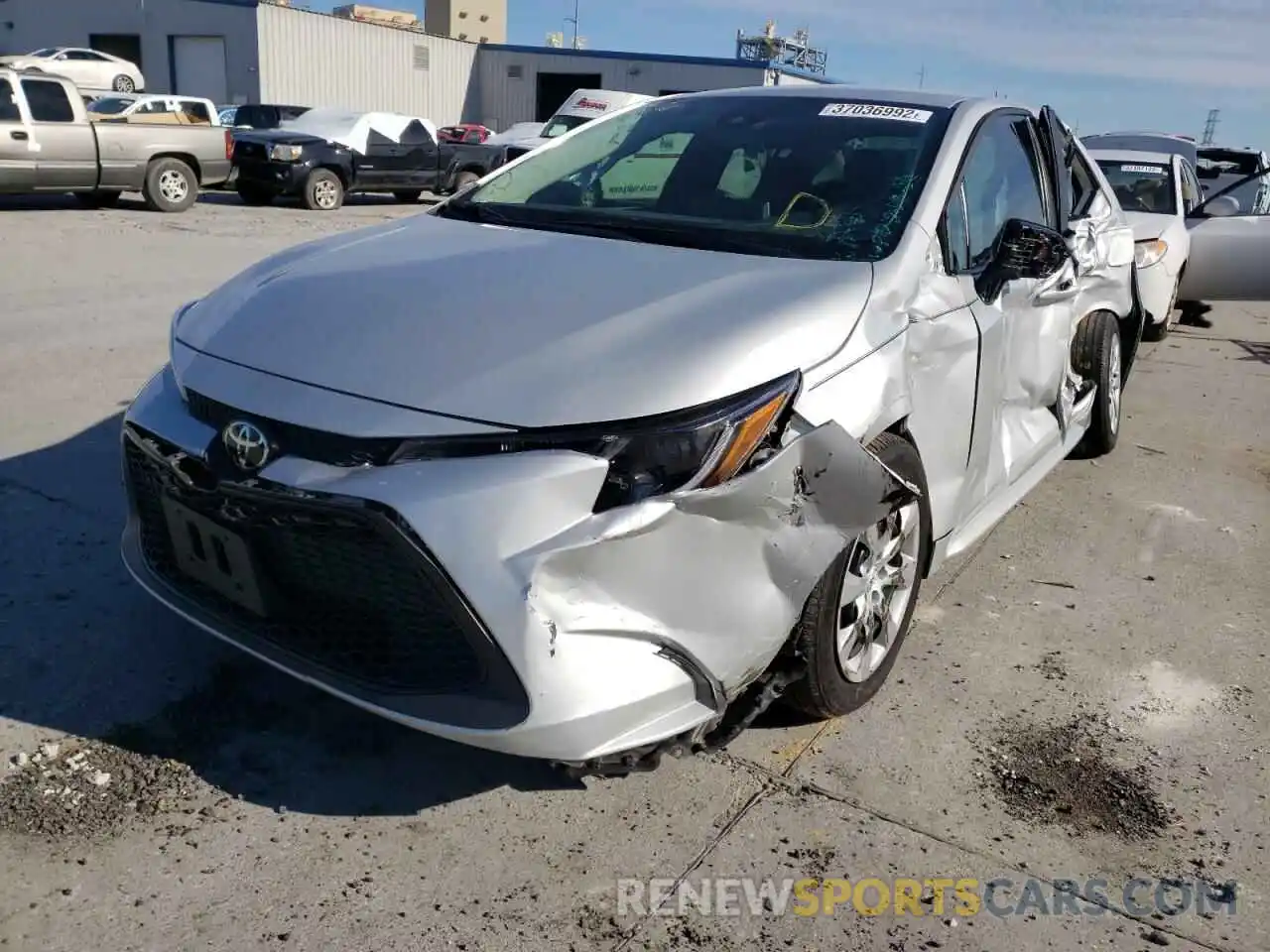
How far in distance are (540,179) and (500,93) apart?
134ft

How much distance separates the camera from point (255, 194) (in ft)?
55.0

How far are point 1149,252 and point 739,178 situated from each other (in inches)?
198

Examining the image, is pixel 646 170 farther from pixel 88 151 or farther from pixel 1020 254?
pixel 88 151

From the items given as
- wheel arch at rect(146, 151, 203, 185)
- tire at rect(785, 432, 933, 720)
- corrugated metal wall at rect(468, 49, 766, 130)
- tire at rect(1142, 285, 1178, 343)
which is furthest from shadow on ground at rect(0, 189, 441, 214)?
corrugated metal wall at rect(468, 49, 766, 130)

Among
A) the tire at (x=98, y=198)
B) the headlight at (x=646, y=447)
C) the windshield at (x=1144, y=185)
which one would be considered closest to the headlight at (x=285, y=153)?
the tire at (x=98, y=198)

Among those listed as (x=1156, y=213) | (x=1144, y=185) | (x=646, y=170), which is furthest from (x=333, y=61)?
(x=646, y=170)

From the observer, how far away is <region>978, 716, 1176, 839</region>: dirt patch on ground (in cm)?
267

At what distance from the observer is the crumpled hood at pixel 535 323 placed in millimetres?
2258

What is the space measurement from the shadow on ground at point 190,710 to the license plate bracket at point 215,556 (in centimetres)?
48

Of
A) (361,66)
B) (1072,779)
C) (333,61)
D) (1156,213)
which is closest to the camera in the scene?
(1072,779)

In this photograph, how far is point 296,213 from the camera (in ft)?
52.9

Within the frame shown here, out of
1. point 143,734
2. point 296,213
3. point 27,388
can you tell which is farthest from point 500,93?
point 143,734

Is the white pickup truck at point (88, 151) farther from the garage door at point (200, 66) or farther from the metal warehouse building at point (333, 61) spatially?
the garage door at point (200, 66)

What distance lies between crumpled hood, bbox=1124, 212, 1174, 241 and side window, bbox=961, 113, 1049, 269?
3.70 meters
